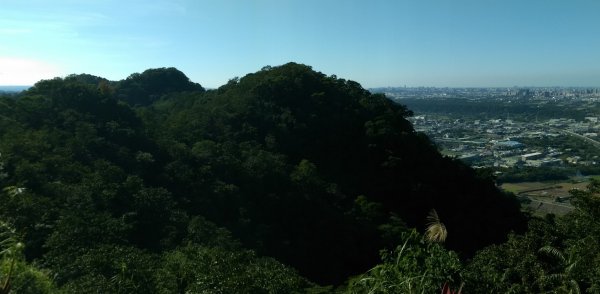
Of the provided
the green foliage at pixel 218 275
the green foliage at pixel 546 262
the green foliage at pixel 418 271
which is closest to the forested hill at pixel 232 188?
the green foliage at pixel 218 275

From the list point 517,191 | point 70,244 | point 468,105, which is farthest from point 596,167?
point 468,105

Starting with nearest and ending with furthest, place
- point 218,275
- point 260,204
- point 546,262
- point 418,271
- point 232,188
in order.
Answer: point 418,271 < point 546,262 < point 218,275 < point 232,188 < point 260,204

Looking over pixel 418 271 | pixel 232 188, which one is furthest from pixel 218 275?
pixel 232 188

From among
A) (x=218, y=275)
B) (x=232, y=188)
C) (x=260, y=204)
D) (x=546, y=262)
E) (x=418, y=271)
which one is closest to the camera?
(x=418, y=271)

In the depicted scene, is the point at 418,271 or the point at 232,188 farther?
the point at 232,188

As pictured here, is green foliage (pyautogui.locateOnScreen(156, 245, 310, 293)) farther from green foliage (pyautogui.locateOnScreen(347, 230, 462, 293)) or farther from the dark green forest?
green foliage (pyautogui.locateOnScreen(347, 230, 462, 293))

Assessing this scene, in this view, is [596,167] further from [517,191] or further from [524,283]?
[524,283]

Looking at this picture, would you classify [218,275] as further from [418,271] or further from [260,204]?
[260,204]
